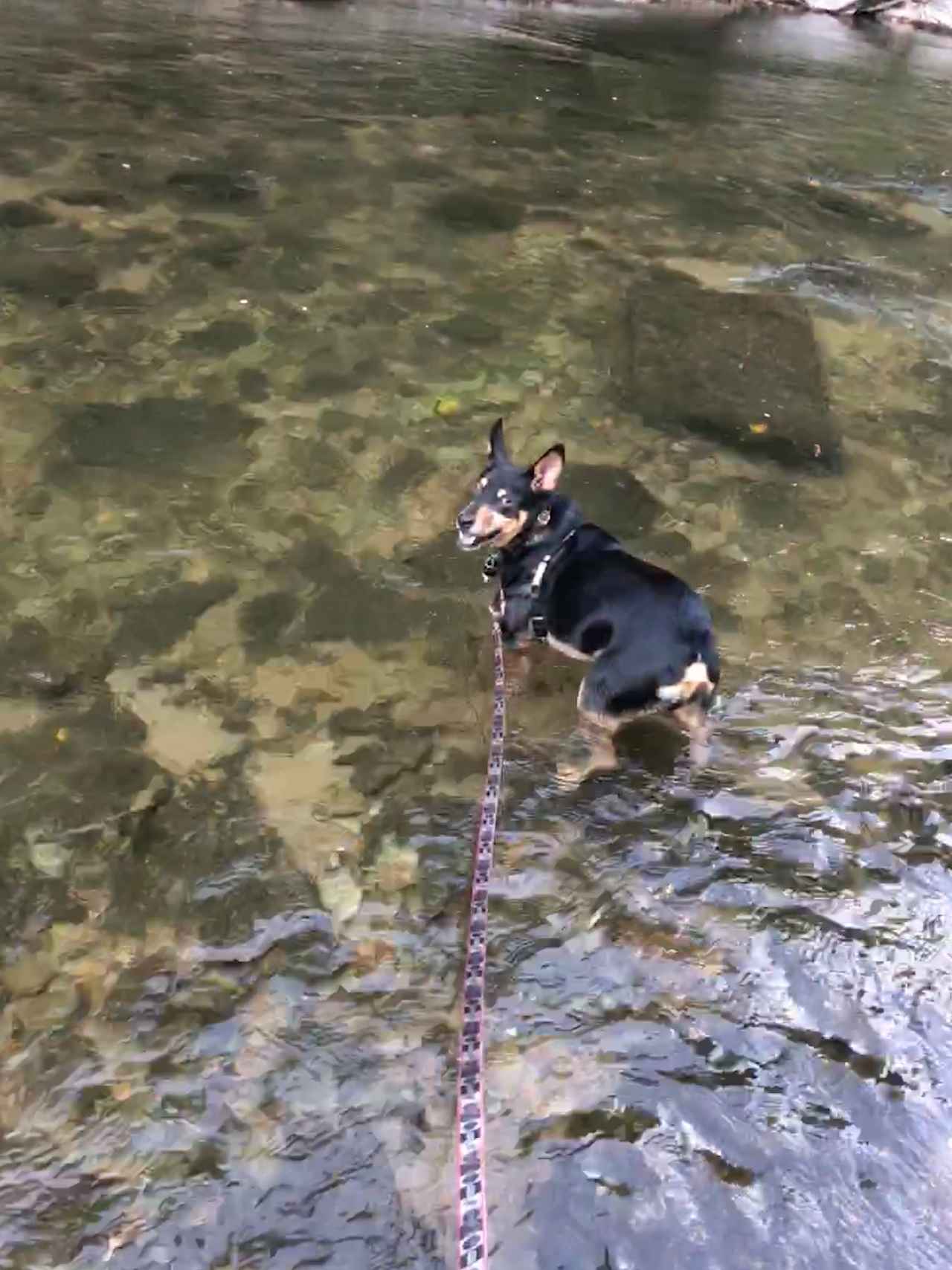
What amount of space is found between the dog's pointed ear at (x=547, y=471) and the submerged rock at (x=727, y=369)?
Result: 7.56ft

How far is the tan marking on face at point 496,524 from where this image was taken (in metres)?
4.32

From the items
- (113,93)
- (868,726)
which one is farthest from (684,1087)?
(113,93)

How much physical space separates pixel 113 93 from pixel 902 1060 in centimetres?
1184

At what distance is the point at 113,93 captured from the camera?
10.9 metres

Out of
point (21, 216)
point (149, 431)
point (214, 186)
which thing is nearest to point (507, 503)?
point (149, 431)

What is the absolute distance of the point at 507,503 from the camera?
4.34 metres

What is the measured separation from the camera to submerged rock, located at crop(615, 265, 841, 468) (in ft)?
21.2

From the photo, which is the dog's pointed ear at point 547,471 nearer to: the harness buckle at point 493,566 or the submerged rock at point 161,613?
the harness buckle at point 493,566

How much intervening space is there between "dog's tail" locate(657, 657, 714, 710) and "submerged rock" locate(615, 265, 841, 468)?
9.47 feet

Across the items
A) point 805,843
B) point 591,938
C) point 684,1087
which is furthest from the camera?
point 805,843

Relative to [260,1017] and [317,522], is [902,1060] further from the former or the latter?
[317,522]

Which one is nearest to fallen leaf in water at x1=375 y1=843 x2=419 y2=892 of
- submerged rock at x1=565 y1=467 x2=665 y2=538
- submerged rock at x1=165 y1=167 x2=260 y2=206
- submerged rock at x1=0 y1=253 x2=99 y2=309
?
submerged rock at x1=565 y1=467 x2=665 y2=538

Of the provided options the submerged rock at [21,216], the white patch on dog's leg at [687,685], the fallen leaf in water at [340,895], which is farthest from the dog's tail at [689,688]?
the submerged rock at [21,216]

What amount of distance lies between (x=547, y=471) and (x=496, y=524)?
0.32m
